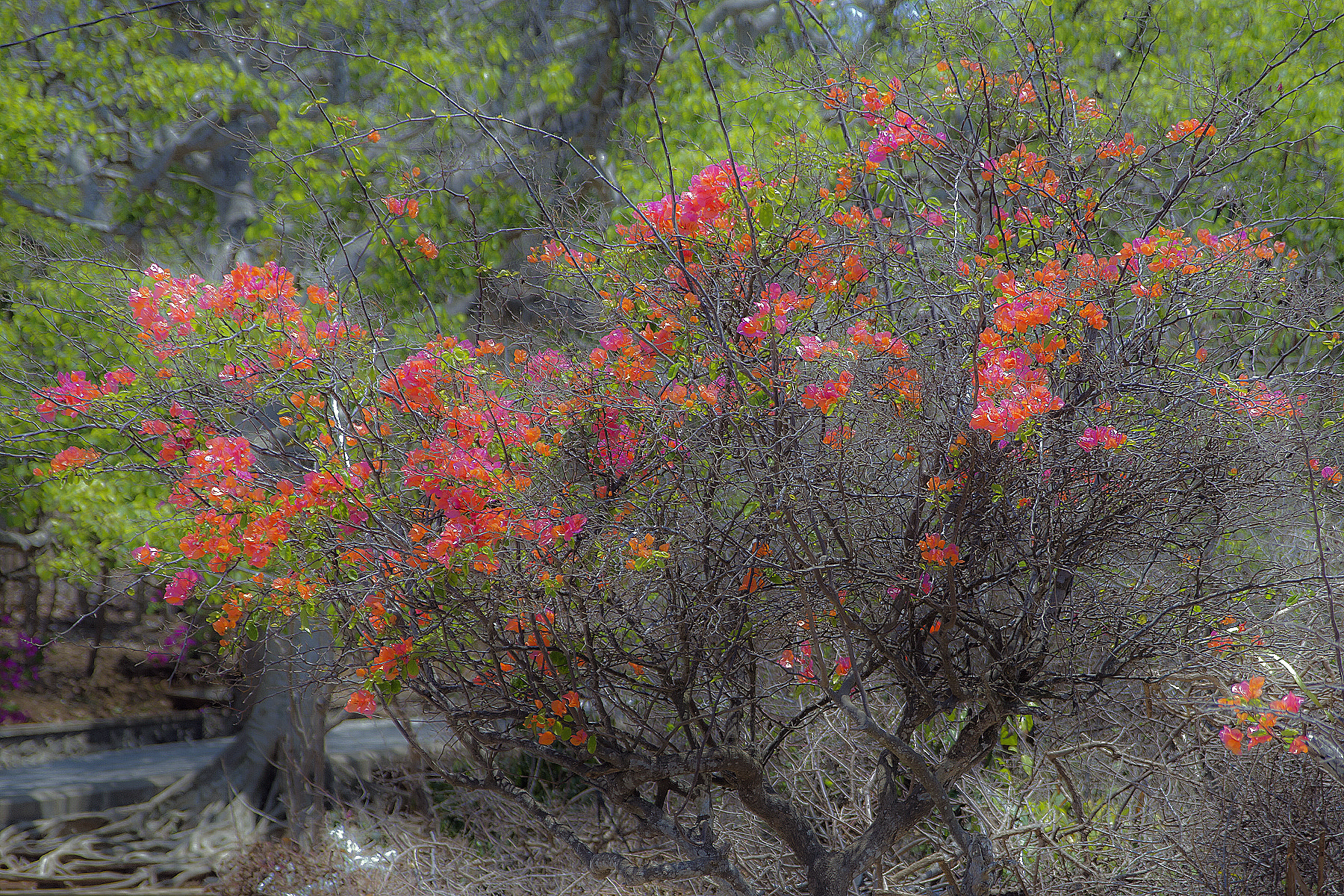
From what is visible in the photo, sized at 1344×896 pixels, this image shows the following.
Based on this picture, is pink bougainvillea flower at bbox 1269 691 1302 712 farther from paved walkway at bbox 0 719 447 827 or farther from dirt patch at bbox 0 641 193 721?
dirt patch at bbox 0 641 193 721

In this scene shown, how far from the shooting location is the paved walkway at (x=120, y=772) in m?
8.05

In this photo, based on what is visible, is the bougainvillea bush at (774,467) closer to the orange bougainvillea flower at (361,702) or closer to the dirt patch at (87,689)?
the orange bougainvillea flower at (361,702)

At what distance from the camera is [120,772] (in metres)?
9.24

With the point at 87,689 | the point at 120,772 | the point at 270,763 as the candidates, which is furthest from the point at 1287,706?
the point at 87,689

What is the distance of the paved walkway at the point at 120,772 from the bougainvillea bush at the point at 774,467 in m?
4.52

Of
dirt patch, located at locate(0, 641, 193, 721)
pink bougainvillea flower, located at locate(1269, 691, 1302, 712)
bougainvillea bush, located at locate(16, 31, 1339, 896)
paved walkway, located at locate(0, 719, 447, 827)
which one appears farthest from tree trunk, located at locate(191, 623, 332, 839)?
pink bougainvillea flower, located at locate(1269, 691, 1302, 712)

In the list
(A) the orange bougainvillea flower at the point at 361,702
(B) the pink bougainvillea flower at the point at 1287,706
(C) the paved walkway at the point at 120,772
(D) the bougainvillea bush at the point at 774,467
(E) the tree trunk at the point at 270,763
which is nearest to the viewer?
(B) the pink bougainvillea flower at the point at 1287,706

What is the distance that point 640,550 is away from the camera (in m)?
2.55

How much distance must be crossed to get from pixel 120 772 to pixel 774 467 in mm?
9233

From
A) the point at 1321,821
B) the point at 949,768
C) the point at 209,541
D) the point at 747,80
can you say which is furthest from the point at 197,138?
the point at 1321,821

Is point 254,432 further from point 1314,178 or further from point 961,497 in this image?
point 1314,178

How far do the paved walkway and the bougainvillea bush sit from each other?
14.8 ft

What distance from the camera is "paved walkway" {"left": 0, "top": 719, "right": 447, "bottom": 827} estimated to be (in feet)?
26.4

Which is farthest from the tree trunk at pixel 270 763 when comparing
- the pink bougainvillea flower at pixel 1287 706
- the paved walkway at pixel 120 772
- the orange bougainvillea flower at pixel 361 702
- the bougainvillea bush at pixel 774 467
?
the pink bougainvillea flower at pixel 1287 706
